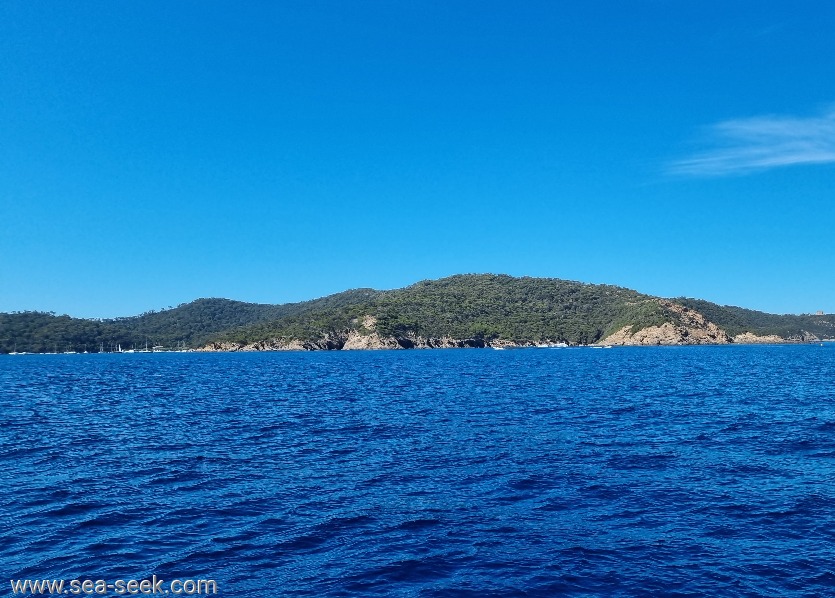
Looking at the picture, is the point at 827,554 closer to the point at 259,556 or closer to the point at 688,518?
the point at 688,518

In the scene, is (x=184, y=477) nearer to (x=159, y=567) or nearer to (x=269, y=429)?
(x=159, y=567)

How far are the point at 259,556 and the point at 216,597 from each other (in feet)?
7.63

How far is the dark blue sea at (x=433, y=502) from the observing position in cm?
1512

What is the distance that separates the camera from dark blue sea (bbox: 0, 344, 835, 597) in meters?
15.1

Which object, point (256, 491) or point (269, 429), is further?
point (269, 429)

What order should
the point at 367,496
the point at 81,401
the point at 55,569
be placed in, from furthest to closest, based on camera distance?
the point at 81,401, the point at 367,496, the point at 55,569

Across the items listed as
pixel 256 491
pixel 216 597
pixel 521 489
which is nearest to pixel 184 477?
pixel 256 491

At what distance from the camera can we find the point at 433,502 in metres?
21.3

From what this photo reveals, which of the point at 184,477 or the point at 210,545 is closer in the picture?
the point at 210,545

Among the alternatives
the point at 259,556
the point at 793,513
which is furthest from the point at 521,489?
the point at 259,556

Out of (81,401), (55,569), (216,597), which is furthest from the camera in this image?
(81,401)

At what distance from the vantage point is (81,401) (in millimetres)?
58969

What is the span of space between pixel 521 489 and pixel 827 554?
10.1 metres

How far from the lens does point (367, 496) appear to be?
72.6 ft
